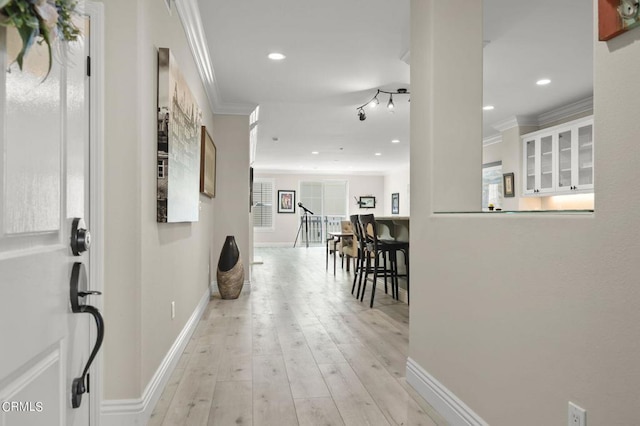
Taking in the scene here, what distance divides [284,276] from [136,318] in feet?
16.5

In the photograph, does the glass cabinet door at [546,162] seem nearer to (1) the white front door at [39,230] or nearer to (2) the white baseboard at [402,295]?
(2) the white baseboard at [402,295]

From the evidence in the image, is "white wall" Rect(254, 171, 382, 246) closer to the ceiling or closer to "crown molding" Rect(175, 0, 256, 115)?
the ceiling

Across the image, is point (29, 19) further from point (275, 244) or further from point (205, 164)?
point (275, 244)

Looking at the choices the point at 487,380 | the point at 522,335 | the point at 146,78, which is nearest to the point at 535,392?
the point at 522,335

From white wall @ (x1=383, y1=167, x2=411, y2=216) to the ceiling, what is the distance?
17.5 feet

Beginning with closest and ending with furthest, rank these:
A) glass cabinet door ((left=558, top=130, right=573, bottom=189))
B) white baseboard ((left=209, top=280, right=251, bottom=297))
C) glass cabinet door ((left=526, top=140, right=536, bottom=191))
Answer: white baseboard ((left=209, top=280, right=251, bottom=297)) < glass cabinet door ((left=558, top=130, right=573, bottom=189)) < glass cabinet door ((left=526, top=140, right=536, bottom=191))

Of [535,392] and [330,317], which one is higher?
[535,392]

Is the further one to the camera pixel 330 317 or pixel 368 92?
pixel 368 92

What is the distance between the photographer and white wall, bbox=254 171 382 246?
44.3ft

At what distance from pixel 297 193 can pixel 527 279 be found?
1230 cm

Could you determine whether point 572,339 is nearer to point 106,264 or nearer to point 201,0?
point 106,264

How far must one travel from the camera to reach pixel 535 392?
1.46m

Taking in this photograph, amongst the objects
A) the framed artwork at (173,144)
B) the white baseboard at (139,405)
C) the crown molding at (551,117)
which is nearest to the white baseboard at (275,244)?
the crown molding at (551,117)

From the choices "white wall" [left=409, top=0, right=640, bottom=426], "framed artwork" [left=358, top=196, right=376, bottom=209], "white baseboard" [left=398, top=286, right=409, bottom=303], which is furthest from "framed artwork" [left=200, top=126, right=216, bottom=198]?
"framed artwork" [left=358, top=196, right=376, bottom=209]
